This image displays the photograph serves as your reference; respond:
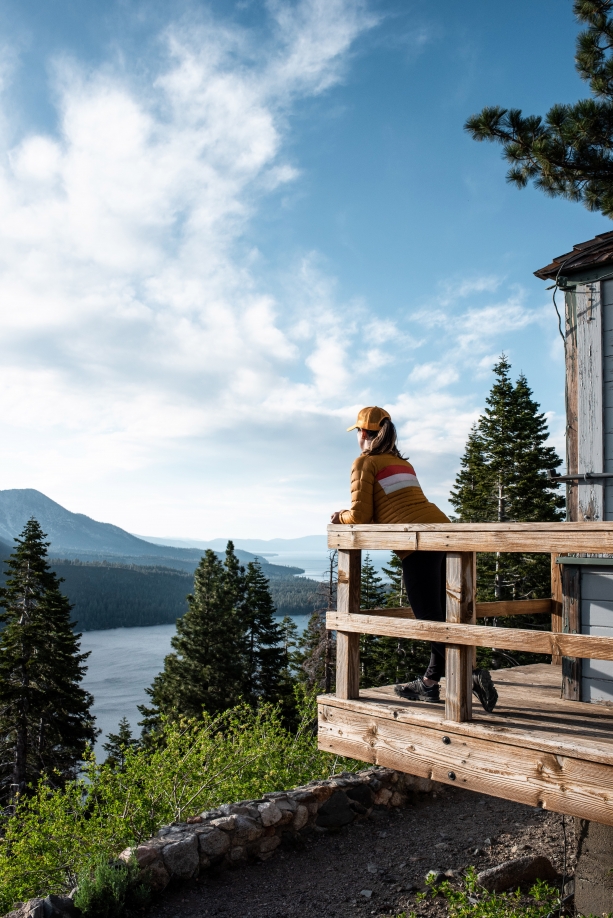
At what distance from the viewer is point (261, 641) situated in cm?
3697

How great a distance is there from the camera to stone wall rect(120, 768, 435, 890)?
5484 mm

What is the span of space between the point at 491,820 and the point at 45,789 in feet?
16.2

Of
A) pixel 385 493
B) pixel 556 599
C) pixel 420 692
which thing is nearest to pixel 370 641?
pixel 556 599

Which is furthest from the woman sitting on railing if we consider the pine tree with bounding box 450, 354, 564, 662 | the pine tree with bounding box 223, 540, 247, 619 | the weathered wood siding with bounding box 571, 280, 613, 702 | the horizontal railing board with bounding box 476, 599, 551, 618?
the pine tree with bounding box 223, 540, 247, 619

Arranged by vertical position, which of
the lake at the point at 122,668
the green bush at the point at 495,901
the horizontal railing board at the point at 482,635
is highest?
the horizontal railing board at the point at 482,635

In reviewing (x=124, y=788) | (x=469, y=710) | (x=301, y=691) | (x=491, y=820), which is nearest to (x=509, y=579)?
(x=301, y=691)

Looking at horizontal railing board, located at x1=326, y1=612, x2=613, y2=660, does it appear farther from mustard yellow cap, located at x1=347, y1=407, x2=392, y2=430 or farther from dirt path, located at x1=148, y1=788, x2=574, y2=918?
dirt path, located at x1=148, y1=788, x2=574, y2=918

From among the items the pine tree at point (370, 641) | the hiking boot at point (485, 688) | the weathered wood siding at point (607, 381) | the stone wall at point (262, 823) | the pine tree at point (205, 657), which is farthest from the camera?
the pine tree at point (205, 657)

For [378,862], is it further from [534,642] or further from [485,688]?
[534,642]

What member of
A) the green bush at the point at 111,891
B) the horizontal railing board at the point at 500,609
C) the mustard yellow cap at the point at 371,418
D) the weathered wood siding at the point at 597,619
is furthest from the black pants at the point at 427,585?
the green bush at the point at 111,891

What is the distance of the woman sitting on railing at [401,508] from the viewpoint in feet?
12.3

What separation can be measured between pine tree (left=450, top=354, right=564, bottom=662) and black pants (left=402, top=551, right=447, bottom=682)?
822 inches

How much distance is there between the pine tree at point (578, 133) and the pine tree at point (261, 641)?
3133 cm

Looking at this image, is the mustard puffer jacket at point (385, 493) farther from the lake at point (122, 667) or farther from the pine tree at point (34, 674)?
the lake at point (122, 667)
